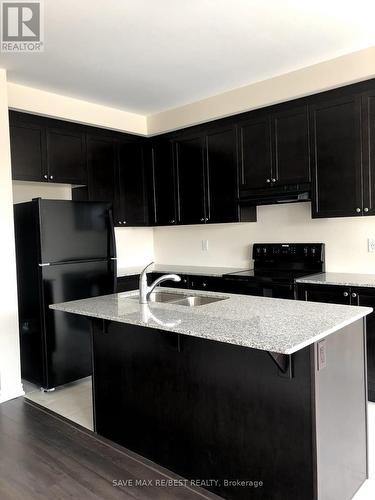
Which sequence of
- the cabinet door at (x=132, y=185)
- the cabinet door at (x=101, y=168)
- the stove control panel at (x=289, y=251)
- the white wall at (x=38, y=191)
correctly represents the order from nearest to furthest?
the stove control panel at (x=289, y=251) < the white wall at (x=38, y=191) < the cabinet door at (x=101, y=168) < the cabinet door at (x=132, y=185)

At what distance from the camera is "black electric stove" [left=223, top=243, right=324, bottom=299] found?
347 cm

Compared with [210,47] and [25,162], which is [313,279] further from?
[25,162]

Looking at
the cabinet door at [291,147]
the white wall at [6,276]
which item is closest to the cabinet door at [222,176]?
the cabinet door at [291,147]

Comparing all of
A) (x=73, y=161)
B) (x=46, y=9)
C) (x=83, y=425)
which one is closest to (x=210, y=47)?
(x=46, y=9)

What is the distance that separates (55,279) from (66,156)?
4.18 feet

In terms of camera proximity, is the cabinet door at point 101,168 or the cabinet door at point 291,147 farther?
the cabinet door at point 101,168

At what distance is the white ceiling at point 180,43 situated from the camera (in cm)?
251

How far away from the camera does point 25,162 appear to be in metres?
3.67

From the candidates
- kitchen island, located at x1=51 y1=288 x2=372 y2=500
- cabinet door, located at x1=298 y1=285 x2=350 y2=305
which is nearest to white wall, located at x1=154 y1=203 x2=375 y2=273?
cabinet door, located at x1=298 y1=285 x2=350 y2=305

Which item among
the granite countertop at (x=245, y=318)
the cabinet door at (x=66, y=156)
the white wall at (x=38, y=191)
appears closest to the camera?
the granite countertop at (x=245, y=318)

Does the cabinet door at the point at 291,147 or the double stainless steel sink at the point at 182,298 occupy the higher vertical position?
the cabinet door at the point at 291,147

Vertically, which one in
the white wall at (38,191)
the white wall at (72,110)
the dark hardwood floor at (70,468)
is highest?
the white wall at (72,110)

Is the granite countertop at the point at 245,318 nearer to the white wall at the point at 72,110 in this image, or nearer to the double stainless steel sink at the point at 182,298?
the double stainless steel sink at the point at 182,298

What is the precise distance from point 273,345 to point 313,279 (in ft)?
6.47
